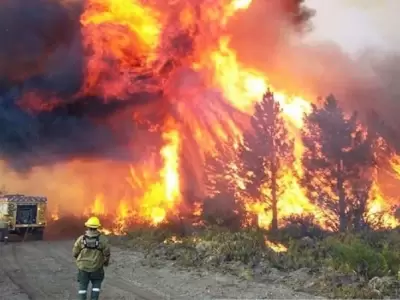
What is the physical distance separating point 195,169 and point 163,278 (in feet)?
69.0

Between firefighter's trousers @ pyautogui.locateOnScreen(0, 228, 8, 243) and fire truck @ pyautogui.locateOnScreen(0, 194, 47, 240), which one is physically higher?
fire truck @ pyautogui.locateOnScreen(0, 194, 47, 240)

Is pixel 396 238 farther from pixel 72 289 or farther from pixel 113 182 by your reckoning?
pixel 113 182

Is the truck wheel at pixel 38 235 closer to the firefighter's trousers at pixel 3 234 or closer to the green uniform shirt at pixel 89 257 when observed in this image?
the firefighter's trousers at pixel 3 234

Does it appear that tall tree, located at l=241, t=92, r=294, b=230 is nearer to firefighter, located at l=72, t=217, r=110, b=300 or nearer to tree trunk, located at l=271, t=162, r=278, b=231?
tree trunk, located at l=271, t=162, r=278, b=231

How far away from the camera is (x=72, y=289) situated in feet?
43.3

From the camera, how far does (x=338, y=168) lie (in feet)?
91.6

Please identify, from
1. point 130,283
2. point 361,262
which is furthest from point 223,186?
point 130,283

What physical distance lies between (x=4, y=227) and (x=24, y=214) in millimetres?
1765

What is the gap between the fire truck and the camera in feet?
93.4

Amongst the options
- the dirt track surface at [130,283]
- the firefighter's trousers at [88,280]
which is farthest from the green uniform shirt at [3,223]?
the firefighter's trousers at [88,280]

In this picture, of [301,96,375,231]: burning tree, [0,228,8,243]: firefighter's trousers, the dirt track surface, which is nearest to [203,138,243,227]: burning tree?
[301,96,375,231]: burning tree

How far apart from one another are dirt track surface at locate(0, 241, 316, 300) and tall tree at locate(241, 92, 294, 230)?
1208 cm

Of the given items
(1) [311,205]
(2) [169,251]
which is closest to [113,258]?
(2) [169,251]

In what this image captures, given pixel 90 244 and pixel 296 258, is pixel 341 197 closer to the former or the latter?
pixel 296 258
